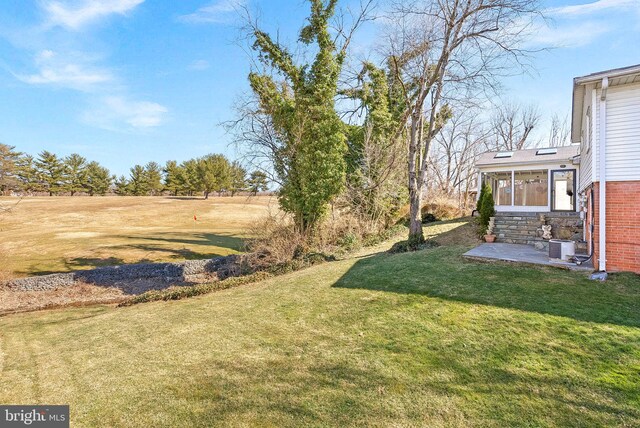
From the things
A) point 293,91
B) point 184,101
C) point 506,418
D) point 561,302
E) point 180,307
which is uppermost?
point 293,91

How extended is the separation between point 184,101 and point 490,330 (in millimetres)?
14224

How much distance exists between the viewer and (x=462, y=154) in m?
32.4

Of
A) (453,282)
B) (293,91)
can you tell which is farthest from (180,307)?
(293,91)

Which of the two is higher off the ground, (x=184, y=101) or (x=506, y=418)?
(x=184, y=101)

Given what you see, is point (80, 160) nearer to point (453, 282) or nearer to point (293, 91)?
point (293, 91)

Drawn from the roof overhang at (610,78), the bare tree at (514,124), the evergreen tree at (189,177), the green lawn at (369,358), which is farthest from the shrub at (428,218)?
the evergreen tree at (189,177)

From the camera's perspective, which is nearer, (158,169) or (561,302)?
(561,302)

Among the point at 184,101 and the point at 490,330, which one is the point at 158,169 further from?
the point at 490,330

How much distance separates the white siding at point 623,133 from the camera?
259 inches

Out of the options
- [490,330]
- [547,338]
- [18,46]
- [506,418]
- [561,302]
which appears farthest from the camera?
[18,46]

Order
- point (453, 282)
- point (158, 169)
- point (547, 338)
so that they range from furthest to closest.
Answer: point (158, 169)
point (453, 282)
point (547, 338)

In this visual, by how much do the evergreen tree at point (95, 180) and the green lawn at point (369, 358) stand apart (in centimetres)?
5875

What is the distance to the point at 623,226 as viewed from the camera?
264 inches

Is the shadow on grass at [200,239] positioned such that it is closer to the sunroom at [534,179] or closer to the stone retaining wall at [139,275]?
the stone retaining wall at [139,275]
